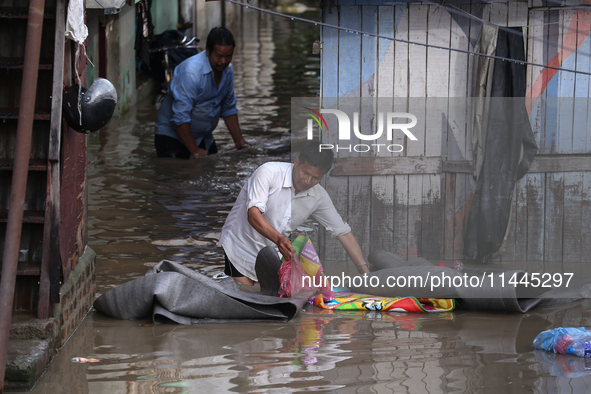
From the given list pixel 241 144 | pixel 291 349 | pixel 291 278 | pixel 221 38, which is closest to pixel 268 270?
pixel 291 278

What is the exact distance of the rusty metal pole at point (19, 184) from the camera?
11.6 feet

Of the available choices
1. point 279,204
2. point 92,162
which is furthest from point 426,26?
point 92,162

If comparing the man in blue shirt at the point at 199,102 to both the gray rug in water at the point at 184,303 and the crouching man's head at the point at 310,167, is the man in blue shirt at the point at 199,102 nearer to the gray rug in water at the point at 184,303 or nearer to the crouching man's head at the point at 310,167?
the crouching man's head at the point at 310,167

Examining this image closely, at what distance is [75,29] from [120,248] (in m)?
2.52

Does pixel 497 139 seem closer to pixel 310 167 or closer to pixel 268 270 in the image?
pixel 310 167

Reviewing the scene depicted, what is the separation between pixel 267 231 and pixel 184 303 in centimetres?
81

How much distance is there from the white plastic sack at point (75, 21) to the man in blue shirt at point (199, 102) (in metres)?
3.82

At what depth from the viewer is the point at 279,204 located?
5.62 metres

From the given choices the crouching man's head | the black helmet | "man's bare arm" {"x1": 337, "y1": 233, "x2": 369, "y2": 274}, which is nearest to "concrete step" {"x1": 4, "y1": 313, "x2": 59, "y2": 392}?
the black helmet

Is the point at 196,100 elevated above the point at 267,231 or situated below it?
above

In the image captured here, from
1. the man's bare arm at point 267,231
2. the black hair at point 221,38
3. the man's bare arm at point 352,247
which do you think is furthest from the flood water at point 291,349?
the black hair at point 221,38

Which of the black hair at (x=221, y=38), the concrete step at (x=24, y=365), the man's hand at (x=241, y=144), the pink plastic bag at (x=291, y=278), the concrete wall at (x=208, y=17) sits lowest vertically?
the concrete step at (x=24, y=365)

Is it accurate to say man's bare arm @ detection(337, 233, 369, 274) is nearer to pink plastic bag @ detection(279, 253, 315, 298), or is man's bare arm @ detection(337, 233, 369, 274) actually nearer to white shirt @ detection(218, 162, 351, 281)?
white shirt @ detection(218, 162, 351, 281)

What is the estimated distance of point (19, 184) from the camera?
3658mm
